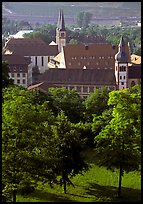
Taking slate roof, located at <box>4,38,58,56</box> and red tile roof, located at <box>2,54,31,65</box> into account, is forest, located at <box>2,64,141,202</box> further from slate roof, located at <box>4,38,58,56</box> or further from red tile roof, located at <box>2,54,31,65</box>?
slate roof, located at <box>4,38,58,56</box>

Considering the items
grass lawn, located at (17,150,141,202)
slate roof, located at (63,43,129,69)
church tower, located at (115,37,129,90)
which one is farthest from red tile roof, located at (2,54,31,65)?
grass lawn, located at (17,150,141,202)

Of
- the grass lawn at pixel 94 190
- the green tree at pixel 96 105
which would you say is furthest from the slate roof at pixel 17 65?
the grass lawn at pixel 94 190

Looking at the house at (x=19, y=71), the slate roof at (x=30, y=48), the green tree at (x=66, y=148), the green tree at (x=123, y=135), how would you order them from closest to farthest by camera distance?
the green tree at (x=123, y=135) < the green tree at (x=66, y=148) < the house at (x=19, y=71) < the slate roof at (x=30, y=48)

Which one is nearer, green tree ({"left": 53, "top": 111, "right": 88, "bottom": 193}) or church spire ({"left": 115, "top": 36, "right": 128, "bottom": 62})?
green tree ({"left": 53, "top": 111, "right": 88, "bottom": 193})

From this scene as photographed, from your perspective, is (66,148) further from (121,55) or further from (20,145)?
(121,55)

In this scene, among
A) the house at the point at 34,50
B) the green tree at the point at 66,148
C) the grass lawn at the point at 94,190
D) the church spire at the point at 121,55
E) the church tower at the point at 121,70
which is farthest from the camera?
the house at the point at 34,50

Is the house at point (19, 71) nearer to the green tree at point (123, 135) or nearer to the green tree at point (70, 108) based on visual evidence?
the green tree at point (70, 108)
